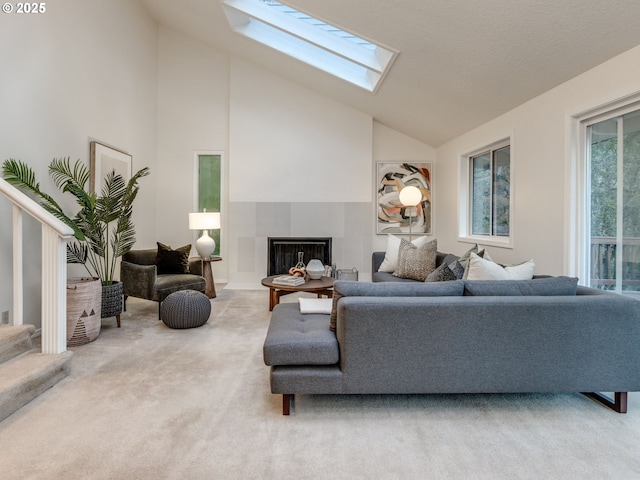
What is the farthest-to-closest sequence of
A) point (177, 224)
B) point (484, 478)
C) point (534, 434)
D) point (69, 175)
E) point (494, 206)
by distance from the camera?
point (177, 224)
point (494, 206)
point (69, 175)
point (534, 434)
point (484, 478)

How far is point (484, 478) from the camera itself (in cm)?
154

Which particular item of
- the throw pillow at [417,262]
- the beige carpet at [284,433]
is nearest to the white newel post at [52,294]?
the beige carpet at [284,433]

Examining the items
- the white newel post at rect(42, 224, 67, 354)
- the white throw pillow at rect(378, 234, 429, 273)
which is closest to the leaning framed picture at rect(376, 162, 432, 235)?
the white throw pillow at rect(378, 234, 429, 273)

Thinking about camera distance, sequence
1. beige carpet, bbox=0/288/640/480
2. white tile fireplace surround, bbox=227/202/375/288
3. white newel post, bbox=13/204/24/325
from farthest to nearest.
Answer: white tile fireplace surround, bbox=227/202/375/288, white newel post, bbox=13/204/24/325, beige carpet, bbox=0/288/640/480

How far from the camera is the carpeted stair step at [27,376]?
80.4 inches

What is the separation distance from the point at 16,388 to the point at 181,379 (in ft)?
2.97

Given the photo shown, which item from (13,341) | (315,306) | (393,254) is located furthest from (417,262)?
(13,341)

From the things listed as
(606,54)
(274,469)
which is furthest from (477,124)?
(274,469)

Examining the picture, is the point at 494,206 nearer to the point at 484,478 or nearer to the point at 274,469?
the point at 484,478

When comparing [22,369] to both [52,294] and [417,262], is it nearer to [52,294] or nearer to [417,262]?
[52,294]

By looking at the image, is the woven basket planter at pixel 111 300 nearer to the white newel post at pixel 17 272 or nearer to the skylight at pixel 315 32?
the white newel post at pixel 17 272

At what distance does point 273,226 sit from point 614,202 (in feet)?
14.8

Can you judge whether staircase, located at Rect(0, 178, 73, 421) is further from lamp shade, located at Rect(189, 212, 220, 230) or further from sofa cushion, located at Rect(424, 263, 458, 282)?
sofa cushion, located at Rect(424, 263, 458, 282)

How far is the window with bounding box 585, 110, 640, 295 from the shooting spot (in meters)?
2.58
